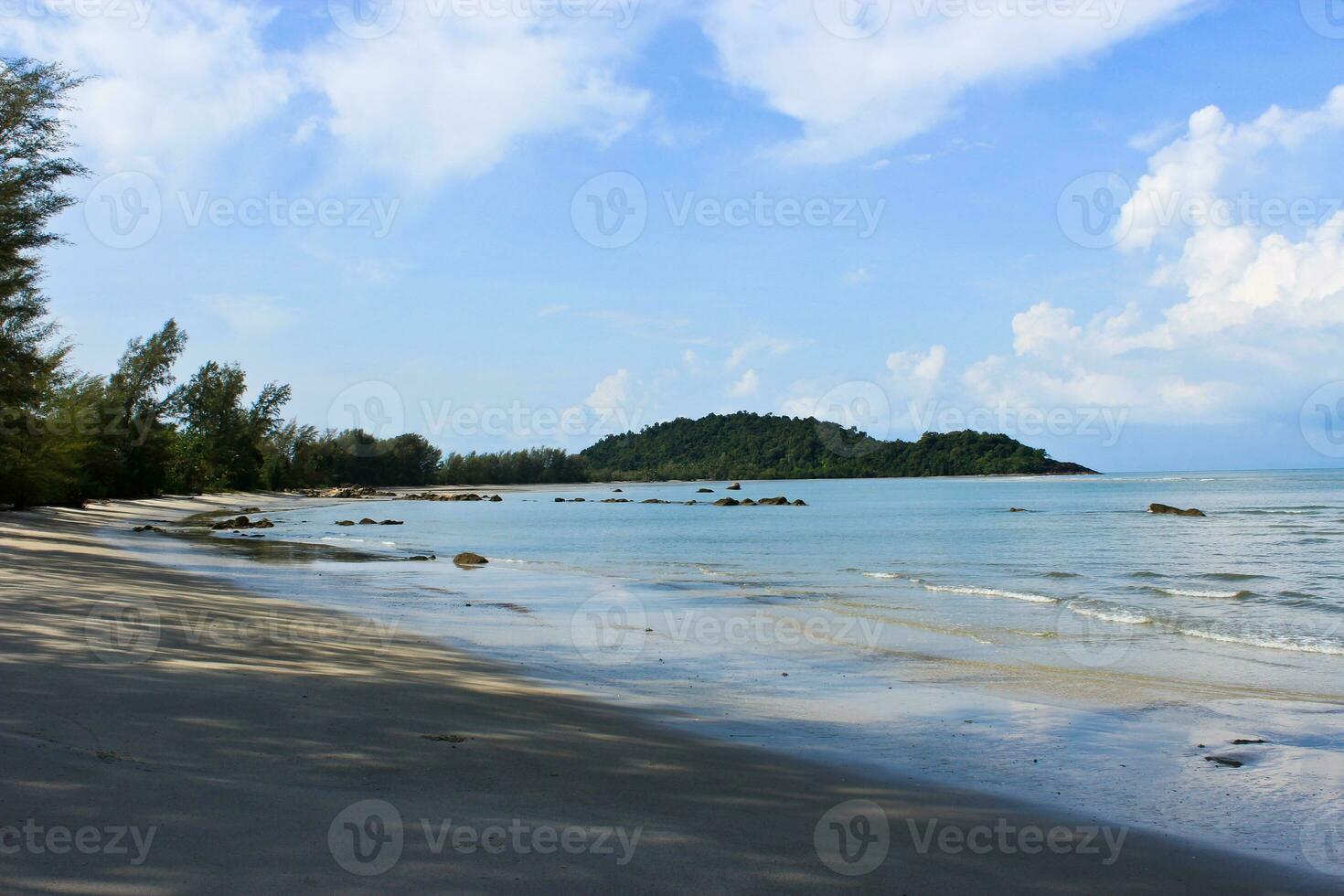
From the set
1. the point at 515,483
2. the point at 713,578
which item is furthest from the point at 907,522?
the point at 515,483

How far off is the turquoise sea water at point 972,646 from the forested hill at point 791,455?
13693cm

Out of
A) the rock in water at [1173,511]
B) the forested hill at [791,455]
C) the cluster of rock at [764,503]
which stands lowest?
the cluster of rock at [764,503]

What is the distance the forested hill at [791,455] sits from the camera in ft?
541

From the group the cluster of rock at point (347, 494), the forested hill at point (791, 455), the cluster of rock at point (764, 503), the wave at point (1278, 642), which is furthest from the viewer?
the forested hill at point (791, 455)

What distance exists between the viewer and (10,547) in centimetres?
1830

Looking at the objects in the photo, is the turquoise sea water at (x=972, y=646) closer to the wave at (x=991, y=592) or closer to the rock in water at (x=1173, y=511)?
the wave at (x=991, y=592)

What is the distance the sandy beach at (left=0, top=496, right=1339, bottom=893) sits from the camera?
159 inches

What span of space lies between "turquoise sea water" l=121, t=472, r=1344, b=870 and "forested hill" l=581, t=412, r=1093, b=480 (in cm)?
13693

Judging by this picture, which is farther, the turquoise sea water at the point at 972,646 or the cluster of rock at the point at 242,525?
the cluster of rock at the point at 242,525

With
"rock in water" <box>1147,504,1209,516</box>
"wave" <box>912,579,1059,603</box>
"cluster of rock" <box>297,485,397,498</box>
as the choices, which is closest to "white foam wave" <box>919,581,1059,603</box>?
"wave" <box>912,579,1059,603</box>

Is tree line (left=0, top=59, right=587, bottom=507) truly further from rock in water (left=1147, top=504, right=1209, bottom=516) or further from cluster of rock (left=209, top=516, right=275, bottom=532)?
rock in water (left=1147, top=504, right=1209, bottom=516)

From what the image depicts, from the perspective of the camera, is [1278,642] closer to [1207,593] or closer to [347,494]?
[1207,593]

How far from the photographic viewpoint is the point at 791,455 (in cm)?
17350

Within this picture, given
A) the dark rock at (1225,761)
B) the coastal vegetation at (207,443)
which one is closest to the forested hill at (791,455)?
the coastal vegetation at (207,443)
